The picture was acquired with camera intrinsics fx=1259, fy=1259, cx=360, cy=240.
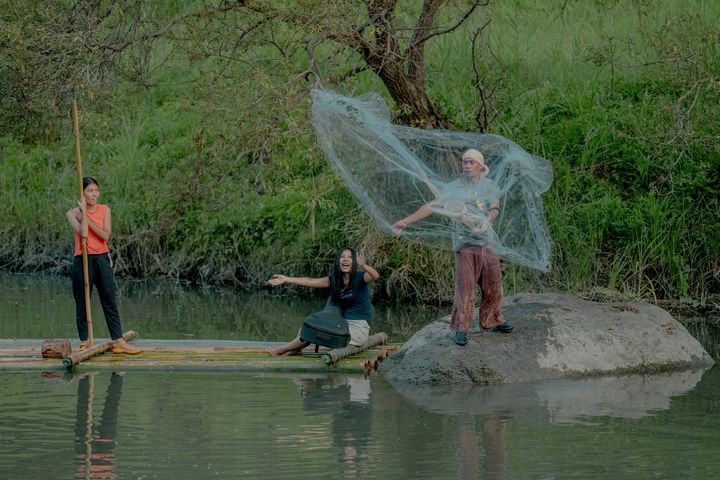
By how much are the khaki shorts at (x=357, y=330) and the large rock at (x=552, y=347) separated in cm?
39

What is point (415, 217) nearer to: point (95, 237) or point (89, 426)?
point (95, 237)

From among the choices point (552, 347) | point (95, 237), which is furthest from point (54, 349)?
point (552, 347)

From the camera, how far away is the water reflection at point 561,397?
927 centimetres

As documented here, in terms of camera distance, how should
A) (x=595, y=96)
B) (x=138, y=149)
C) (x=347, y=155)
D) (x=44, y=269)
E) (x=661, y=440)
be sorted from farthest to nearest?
(x=138, y=149) < (x=44, y=269) < (x=595, y=96) < (x=347, y=155) < (x=661, y=440)

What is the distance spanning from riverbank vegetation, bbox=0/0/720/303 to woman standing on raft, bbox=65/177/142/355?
1.80 m

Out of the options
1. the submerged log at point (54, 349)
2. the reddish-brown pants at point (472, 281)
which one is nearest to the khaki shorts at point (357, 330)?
the reddish-brown pants at point (472, 281)

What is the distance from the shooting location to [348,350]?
1116cm

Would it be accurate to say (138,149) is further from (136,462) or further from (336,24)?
(136,462)

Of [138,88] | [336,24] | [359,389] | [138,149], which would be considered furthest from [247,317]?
[138,149]

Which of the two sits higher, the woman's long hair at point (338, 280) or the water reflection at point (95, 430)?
the woman's long hair at point (338, 280)

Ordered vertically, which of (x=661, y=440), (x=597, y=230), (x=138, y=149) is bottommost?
(x=661, y=440)

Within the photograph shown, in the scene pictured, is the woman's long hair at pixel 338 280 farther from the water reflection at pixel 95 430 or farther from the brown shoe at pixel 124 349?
the water reflection at pixel 95 430

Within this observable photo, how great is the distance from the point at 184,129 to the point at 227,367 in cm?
1169

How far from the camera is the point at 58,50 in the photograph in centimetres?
1339
